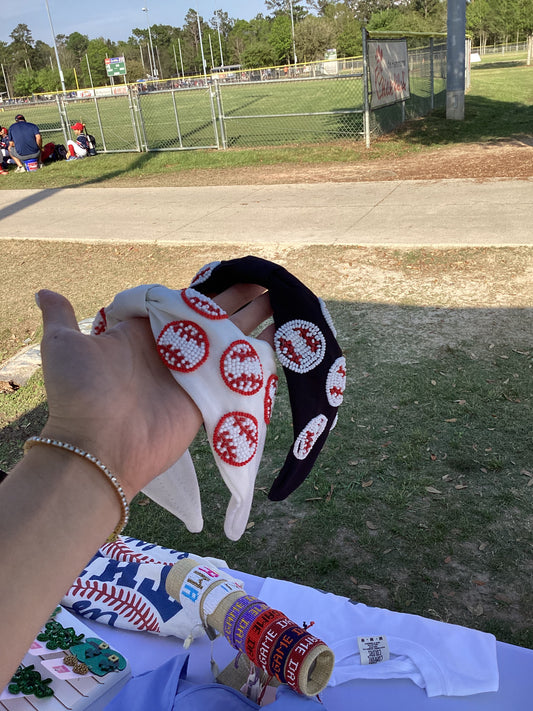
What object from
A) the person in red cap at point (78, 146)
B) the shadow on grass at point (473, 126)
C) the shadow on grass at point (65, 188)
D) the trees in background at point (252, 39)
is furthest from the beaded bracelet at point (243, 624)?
the trees in background at point (252, 39)

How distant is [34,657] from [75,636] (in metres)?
0.13

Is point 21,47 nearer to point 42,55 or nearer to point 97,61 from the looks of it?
point 42,55

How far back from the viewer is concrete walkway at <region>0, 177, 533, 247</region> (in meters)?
6.86

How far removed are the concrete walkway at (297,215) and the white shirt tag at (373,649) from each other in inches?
205

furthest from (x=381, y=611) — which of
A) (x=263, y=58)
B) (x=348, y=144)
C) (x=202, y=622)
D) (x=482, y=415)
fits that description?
(x=263, y=58)

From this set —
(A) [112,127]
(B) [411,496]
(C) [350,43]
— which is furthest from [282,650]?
(C) [350,43]

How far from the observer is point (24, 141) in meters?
14.5

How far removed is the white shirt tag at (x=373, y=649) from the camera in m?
1.76

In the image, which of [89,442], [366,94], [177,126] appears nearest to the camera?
[89,442]

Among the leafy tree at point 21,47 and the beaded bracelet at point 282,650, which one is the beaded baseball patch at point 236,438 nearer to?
the beaded bracelet at point 282,650

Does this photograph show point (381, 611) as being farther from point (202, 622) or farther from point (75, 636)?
point (75, 636)

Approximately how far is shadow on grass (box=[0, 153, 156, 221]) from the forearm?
10.5 m

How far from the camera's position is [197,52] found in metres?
95.3

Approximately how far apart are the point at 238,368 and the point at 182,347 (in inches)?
4.0
